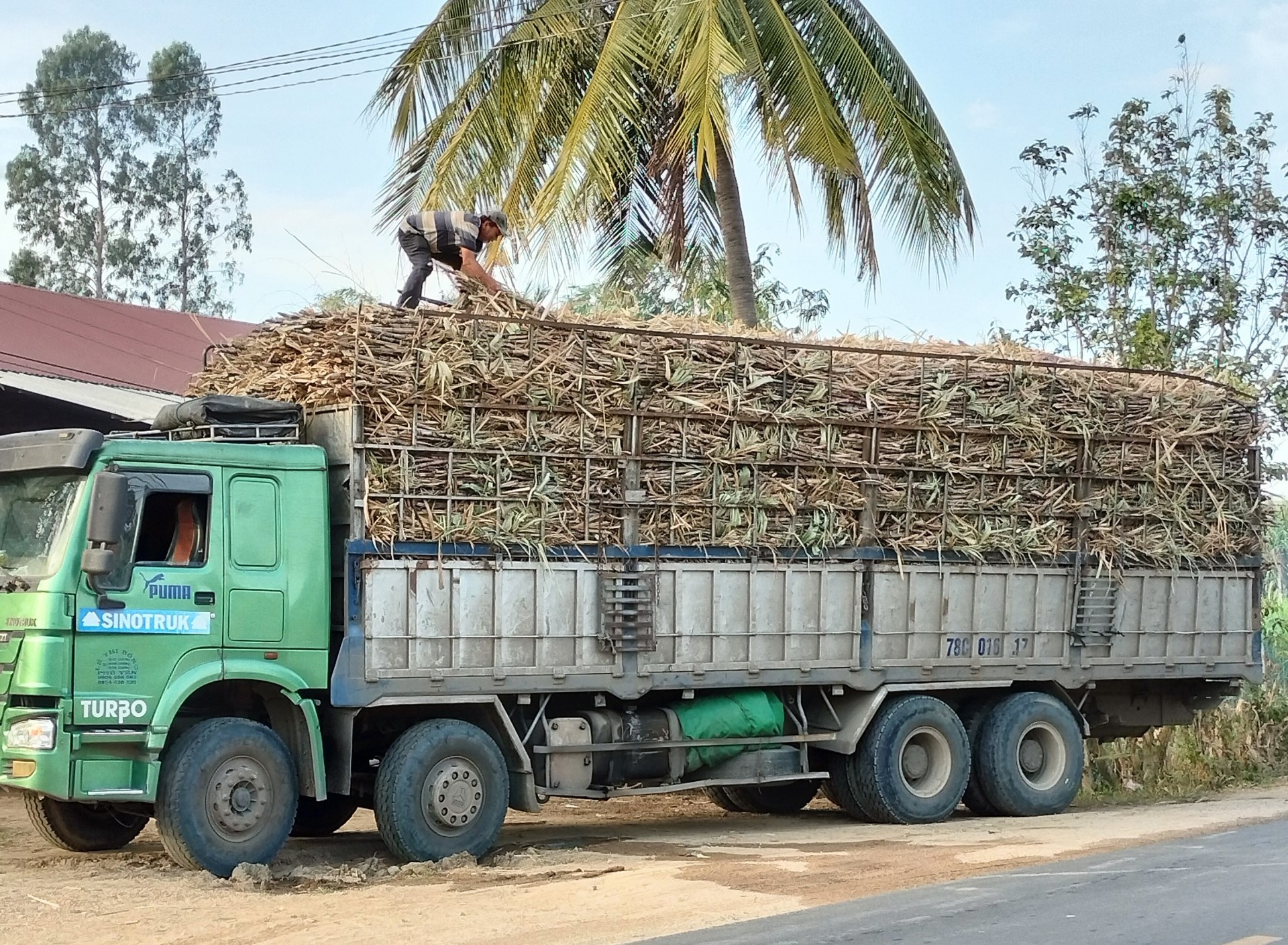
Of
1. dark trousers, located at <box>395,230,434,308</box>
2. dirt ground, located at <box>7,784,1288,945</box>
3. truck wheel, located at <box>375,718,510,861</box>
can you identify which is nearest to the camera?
dirt ground, located at <box>7,784,1288,945</box>

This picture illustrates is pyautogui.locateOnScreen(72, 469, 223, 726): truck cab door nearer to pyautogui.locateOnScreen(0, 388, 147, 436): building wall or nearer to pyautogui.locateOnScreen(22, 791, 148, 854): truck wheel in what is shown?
pyautogui.locateOnScreen(22, 791, 148, 854): truck wheel

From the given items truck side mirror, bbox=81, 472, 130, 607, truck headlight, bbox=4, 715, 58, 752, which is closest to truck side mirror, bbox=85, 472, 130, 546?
truck side mirror, bbox=81, 472, 130, 607

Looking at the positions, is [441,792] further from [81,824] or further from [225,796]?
[81,824]

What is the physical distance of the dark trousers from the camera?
1105 cm

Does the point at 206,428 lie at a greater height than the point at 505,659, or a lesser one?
greater

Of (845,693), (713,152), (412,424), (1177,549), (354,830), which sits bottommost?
(354,830)

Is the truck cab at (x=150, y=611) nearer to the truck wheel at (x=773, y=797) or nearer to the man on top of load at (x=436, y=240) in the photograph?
the man on top of load at (x=436, y=240)

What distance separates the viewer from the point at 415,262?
11312mm

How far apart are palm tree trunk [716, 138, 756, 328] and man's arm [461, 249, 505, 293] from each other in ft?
19.4

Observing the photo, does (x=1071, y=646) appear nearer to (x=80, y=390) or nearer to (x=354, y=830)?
(x=354, y=830)

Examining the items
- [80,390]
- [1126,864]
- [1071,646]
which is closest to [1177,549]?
[1071,646]

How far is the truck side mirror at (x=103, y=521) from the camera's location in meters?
8.66

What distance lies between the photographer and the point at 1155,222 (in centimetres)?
1952

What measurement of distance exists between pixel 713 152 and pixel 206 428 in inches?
247
